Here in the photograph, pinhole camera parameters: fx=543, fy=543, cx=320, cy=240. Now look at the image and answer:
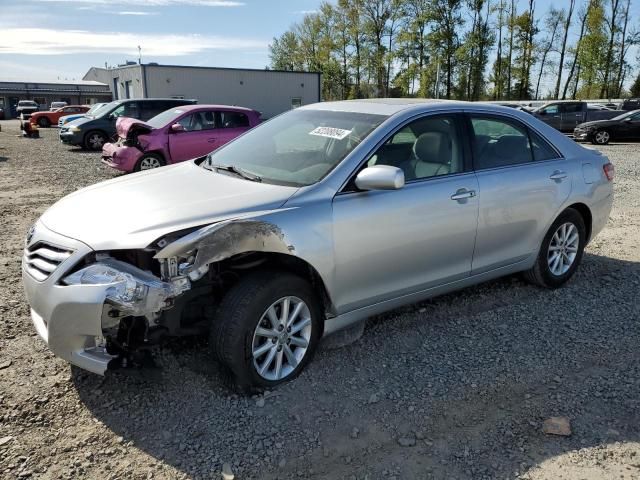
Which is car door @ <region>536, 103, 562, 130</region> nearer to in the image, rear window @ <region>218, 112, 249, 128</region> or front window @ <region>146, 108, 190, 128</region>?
rear window @ <region>218, 112, 249, 128</region>

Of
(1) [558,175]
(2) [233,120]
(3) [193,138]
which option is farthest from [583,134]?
(1) [558,175]

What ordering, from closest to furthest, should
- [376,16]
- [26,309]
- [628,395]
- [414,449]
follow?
[414,449], [628,395], [26,309], [376,16]

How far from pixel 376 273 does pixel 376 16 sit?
54419 millimetres

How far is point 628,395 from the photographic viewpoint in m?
3.28

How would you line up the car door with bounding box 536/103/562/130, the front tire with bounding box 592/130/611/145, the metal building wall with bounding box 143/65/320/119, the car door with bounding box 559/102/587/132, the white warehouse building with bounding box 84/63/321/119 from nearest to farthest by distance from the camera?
the front tire with bounding box 592/130/611/145, the car door with bounding box 559/102/587/132, the car door with bounding box 536/103/562/130, the white warehouse building with bounding box 84/63/321/119, the metal building wall with bounding box 143/65/320/119

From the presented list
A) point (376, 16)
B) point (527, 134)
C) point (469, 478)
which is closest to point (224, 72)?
point (376, 16)

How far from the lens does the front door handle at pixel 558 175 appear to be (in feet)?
14.9

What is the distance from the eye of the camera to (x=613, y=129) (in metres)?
20.0

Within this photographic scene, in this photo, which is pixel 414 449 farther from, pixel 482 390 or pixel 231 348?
pixel 231 348

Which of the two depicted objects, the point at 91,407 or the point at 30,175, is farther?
the point at 30,175

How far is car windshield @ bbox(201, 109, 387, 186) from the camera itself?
140 inches

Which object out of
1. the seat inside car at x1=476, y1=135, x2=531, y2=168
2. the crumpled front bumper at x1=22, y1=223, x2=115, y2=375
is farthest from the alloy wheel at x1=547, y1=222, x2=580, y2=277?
the crumpled front bumper at x1=22, y1=223, x2=115, y2=375

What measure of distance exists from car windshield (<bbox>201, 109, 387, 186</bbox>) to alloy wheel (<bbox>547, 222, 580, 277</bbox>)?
211 centimetres

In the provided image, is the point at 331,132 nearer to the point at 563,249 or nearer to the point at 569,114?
the point at 563,249
